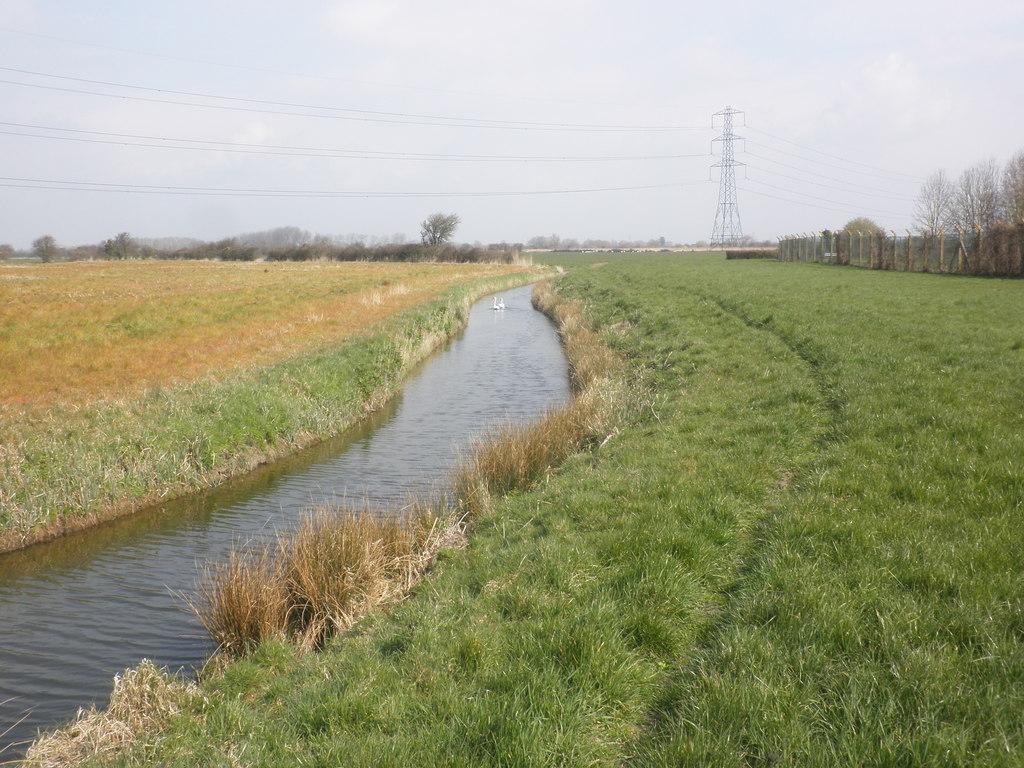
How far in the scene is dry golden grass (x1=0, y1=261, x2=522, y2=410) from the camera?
16297 mm

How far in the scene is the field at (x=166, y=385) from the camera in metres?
10.5

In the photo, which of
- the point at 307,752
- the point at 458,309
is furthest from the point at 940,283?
the point at 307,752

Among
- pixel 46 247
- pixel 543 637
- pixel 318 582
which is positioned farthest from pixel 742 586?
pixel 46 247

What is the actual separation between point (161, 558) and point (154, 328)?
1685cm

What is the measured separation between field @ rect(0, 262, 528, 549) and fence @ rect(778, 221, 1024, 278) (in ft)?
74.1

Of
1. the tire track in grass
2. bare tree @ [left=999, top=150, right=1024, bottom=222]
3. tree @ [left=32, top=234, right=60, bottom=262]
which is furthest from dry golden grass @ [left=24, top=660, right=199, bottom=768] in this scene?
tree @ [left=32, top=234, right=60, bottom=262]

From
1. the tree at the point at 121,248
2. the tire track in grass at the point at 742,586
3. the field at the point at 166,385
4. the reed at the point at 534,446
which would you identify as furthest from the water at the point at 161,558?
the tree at the point at 121,248

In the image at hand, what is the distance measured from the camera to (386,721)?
4.18 m

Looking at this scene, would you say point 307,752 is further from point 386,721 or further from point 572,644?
point 572,644

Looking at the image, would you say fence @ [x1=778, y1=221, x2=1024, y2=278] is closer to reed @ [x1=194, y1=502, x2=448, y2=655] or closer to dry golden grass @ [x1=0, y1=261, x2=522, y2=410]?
dry golden grass @ [x1=0, y1=261, x2=522, y2=410]

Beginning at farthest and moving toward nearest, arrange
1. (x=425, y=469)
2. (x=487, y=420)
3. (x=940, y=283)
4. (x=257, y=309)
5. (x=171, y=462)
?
(x=257, y=309)
(x=940, y=283)
(x=487, y=420)
(x=425, y=469)
(x=171, y=462)

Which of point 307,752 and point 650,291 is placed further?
point 650,291

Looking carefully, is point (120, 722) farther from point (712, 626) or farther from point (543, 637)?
point (712, 626)

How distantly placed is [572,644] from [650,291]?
28257 mm
